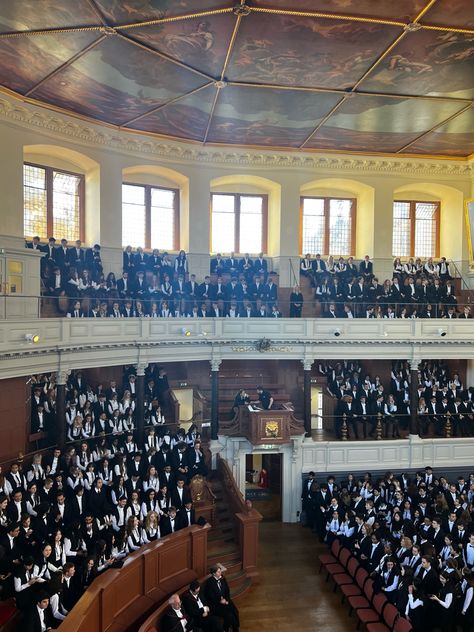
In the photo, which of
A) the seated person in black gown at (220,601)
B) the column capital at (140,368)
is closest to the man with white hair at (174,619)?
the seated person in black gown at (220,601)

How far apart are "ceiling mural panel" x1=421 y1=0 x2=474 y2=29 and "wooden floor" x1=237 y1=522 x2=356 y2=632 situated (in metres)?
12.5

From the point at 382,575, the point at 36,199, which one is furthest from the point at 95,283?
the point at 382,575

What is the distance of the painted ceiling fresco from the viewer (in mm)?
10969

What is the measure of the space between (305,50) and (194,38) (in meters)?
2.58

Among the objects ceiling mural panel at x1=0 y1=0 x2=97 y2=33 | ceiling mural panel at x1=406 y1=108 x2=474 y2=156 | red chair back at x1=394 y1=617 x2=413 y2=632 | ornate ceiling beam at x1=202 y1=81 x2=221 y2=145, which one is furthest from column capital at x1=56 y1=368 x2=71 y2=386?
ceiling mural panel at x1=406 y1=108 x2=474 y2=156

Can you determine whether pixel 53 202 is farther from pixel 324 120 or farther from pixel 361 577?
pixel 361 577

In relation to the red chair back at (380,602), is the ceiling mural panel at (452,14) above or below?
above

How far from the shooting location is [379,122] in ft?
56.6

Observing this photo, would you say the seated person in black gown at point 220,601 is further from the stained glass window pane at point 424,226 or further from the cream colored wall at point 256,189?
the stained glass window pane at point 424,226

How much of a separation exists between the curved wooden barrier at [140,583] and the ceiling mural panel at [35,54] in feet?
35.9

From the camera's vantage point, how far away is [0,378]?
12.4 m

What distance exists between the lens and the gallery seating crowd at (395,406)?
17.9m

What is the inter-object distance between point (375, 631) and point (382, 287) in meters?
12.5

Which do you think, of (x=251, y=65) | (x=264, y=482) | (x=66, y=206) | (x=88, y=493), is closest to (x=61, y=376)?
(x=88, y=493)
